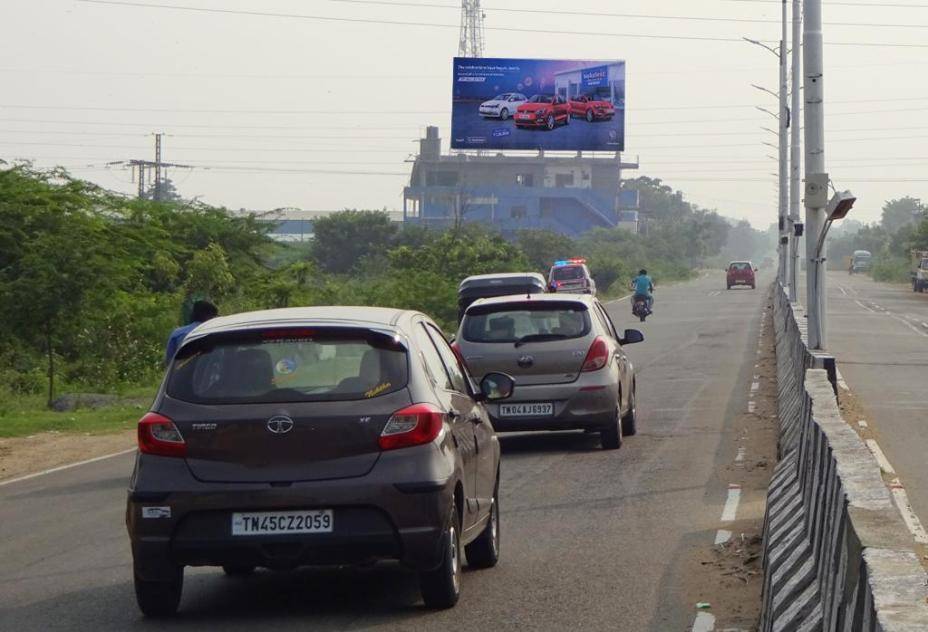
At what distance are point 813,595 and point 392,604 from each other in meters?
2.65

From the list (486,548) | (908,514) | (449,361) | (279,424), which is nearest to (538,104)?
(908,514)

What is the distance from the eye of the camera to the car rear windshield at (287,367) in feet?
25.5

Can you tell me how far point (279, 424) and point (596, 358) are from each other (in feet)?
28.5

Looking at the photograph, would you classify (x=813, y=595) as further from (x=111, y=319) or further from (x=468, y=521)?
(x=111, y=319)

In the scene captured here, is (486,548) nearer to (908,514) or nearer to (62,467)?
(908,514)

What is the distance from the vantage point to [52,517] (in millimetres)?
12344

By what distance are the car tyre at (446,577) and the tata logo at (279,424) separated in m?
0.95

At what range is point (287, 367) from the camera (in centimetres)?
791

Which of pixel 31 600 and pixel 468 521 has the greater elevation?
pixel 468 521

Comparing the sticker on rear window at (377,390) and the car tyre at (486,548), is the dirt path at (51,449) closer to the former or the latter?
the car tyre at (486,548)

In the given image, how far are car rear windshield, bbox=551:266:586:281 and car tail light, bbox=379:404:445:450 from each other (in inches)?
1811

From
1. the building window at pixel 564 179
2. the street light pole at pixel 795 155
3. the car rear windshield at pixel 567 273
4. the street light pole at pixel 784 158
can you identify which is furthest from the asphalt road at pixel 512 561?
the building window at pixel 564 179

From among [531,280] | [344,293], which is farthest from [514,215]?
[531,280]

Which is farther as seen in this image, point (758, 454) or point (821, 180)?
point (821, 180)
